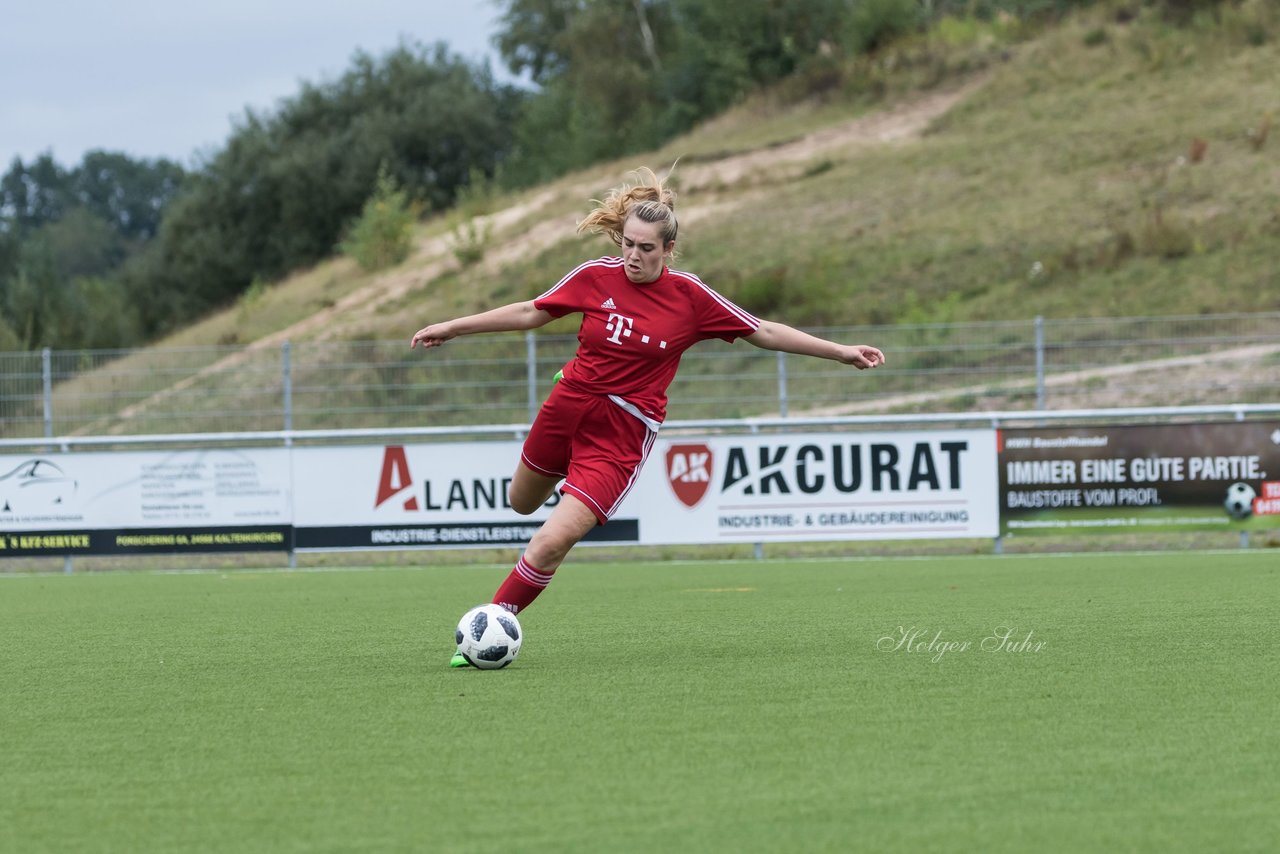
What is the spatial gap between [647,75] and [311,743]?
175ft

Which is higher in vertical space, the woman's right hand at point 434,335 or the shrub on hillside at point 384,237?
the shrub on hillside at point 384,237

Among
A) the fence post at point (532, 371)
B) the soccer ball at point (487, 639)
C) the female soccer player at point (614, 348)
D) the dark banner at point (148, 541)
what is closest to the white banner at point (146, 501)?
the dark banner at point (148, 541)

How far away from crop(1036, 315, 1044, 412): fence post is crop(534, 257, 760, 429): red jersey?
42.1ft

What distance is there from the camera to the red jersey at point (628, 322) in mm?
6797

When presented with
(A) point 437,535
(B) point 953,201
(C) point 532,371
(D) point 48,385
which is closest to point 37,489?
(A) point 437,535

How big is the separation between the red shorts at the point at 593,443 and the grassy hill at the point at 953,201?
15.0 metres

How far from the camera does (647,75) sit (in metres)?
56.2

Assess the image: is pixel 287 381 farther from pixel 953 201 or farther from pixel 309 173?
pixel 309 173

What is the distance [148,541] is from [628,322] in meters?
9.41

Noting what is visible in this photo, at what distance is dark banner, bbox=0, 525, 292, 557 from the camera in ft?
48.2

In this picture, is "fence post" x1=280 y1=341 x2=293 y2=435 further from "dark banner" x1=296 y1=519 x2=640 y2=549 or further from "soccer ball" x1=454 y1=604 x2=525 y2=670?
"soccer ball" x1=454 y1=604 x2=525 y2=670

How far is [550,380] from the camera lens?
2106 cm

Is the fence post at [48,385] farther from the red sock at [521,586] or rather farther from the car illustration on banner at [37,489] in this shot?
the red sock at [521,586]

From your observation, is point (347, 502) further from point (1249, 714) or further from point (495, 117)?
point (495, 117)
